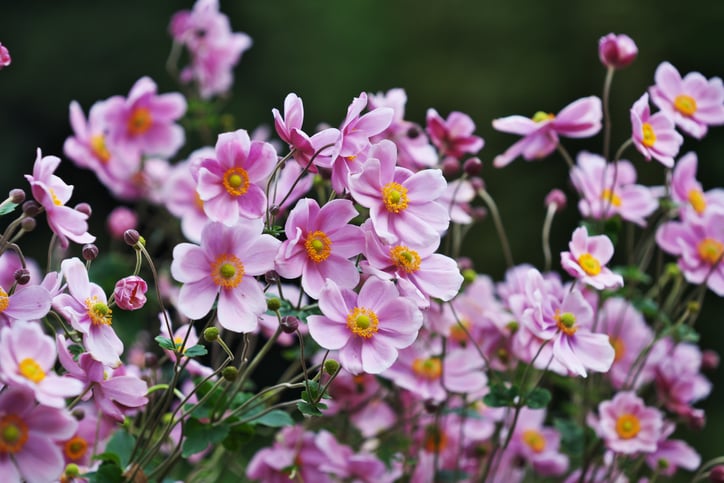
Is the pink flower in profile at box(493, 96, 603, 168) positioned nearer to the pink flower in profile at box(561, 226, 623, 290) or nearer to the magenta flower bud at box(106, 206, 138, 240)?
the pink flower in profile at box(561, 226, 623, 290)

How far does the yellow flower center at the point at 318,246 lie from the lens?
0.70 meters

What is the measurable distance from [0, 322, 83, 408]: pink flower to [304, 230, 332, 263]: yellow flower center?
0.69 ft

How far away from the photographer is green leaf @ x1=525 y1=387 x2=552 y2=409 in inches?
34.5

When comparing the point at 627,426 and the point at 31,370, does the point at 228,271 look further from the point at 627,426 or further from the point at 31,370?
the point at 627,426

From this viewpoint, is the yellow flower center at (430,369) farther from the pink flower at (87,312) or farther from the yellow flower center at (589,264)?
the pink flower at (87,312)

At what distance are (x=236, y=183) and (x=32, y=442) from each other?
24 cm

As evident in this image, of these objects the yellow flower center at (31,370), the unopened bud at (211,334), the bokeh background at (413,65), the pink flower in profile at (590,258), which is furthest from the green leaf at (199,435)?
the bokeh background at (413,65)

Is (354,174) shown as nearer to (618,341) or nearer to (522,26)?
(618,341)

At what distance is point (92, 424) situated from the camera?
0.90 meters

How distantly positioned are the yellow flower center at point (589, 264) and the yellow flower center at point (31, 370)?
49cm

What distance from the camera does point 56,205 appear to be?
722mm

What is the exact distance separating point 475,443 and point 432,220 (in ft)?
1.51

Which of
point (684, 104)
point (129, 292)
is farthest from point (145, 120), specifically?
point (684, 104)

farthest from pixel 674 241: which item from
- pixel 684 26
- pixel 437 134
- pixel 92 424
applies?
pixel 684 26
